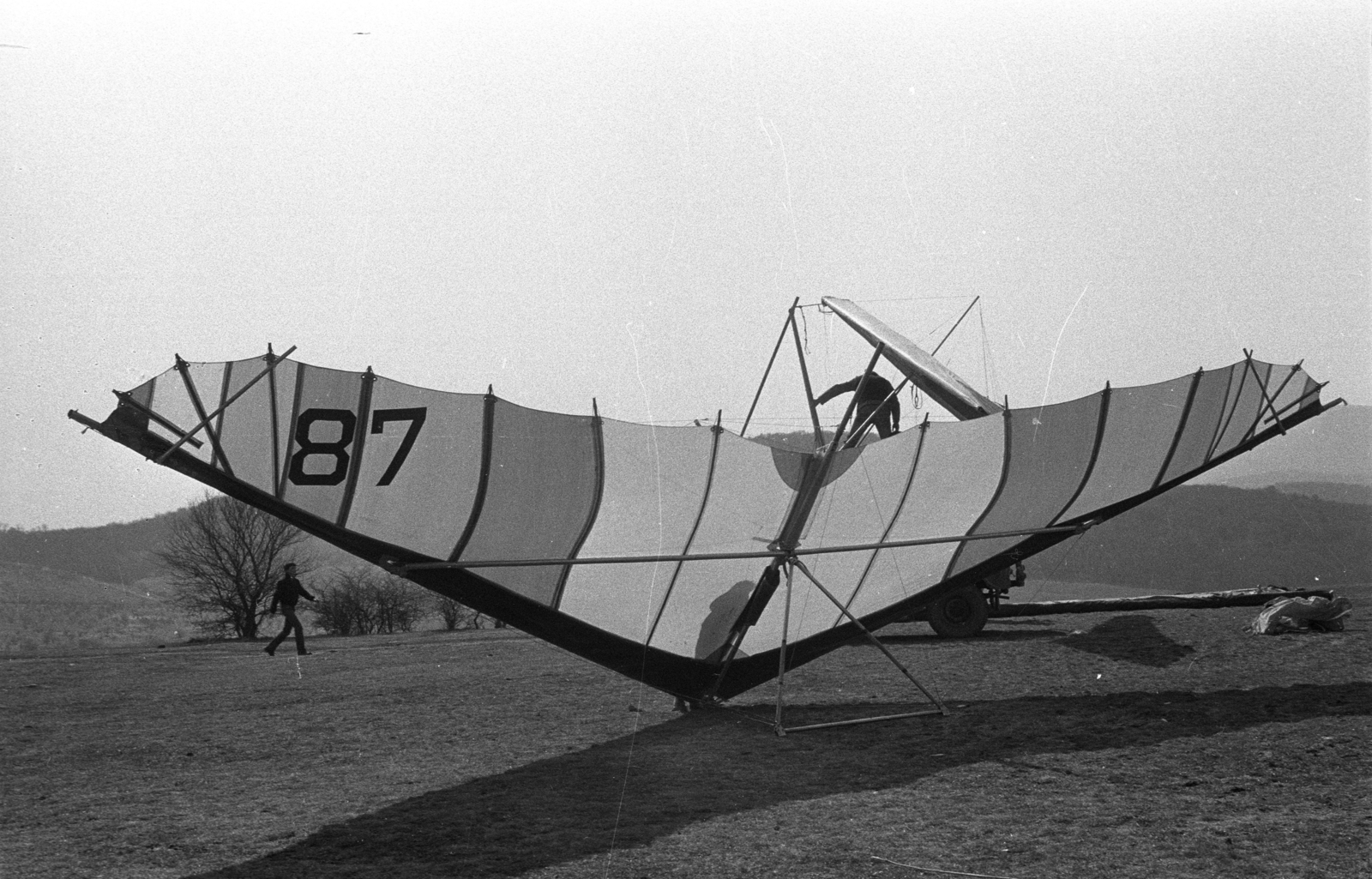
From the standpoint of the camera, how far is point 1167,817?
504 centimetres

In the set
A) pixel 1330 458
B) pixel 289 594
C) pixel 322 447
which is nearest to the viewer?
pixel 322 447

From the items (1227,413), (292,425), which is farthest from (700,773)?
(1227,413)

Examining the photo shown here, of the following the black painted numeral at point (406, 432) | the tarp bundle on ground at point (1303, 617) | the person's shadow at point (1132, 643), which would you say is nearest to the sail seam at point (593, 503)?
the black painted numeral at point (406, 432)

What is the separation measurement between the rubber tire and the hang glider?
4.13 metres

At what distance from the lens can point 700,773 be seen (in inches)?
253

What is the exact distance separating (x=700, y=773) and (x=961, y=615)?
7.04 meters

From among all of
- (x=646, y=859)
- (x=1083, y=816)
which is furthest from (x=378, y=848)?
(x=1083, y=816)

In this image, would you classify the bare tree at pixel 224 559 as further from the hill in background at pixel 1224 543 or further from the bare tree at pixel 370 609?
the hill in background at pixel 1224 543

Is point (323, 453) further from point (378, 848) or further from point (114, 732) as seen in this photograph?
point (114, 732)

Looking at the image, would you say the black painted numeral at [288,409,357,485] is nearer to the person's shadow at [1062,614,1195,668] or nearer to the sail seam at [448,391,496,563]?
the sail seam at [448,391,496,563]

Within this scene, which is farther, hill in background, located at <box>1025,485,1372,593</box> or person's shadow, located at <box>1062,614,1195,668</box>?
hill in background, located at <box>1025,485,1372,593</box>

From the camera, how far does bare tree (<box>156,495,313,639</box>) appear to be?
146ft

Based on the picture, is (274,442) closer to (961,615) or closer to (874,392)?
(874,392)

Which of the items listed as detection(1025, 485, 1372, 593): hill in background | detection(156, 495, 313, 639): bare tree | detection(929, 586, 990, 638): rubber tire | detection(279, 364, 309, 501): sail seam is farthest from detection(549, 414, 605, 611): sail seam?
detection(1025, 485, 1372, 593): hill in background
